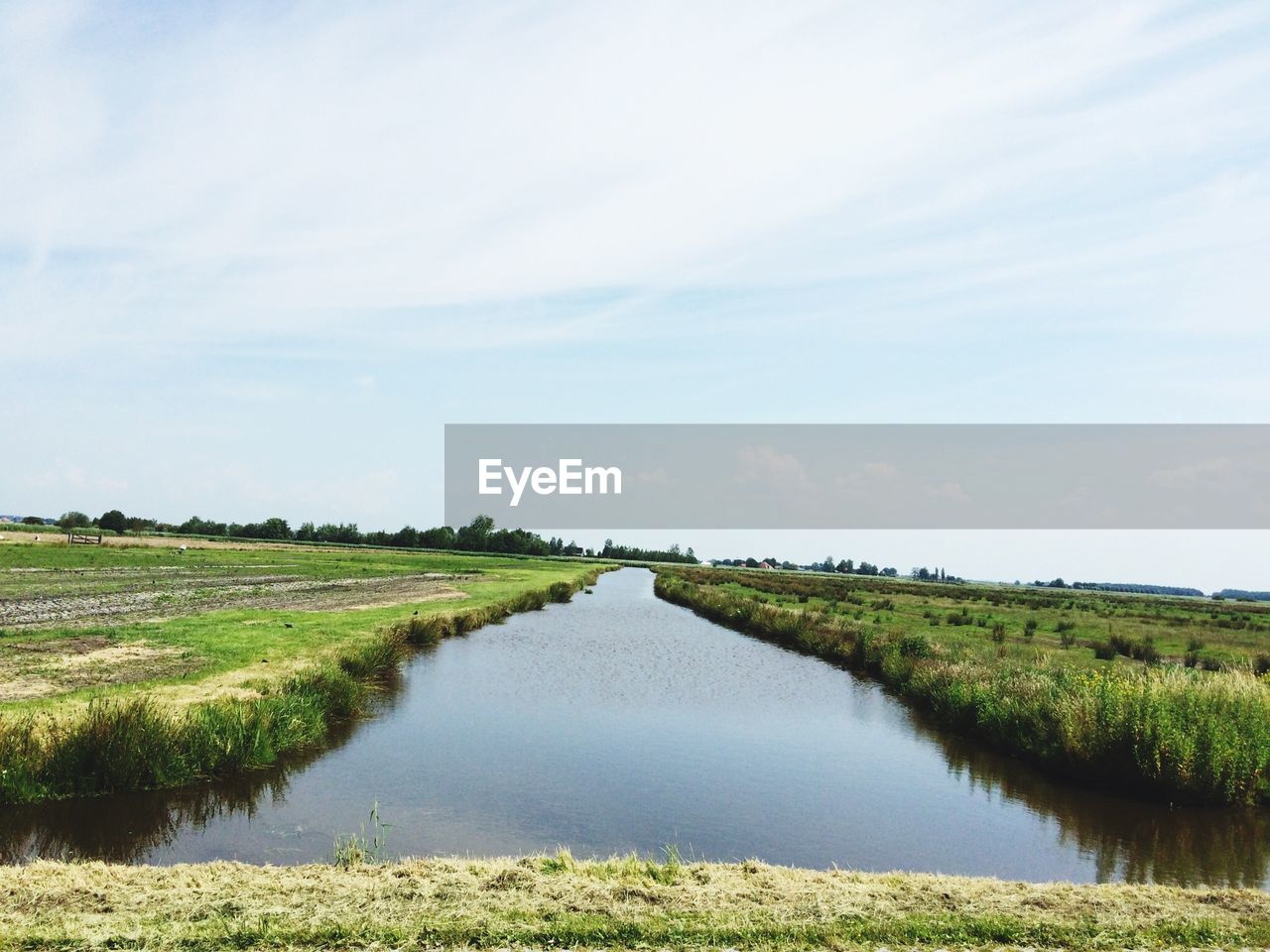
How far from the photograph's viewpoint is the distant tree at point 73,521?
5556 inches

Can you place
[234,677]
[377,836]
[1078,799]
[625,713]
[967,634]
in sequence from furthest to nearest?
[967,634] → [625,713] → [234,677] → [1078,799] → [377,836]

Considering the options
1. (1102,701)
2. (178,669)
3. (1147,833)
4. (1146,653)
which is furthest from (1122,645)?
(178,669)

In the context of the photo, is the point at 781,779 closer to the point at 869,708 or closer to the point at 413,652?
the point at 869,708

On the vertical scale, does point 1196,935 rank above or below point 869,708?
above

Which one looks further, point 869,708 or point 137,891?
point 869,708

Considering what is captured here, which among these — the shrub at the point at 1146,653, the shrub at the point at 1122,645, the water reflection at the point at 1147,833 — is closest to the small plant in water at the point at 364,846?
the water reflection at the point at 1147,833

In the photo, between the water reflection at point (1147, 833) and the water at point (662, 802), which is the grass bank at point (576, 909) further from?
the water reflection at point (1147, 833)

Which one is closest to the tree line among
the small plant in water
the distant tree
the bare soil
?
the distant tree

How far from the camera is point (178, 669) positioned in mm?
18672

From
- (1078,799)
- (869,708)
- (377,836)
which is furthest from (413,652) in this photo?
(1078,799)

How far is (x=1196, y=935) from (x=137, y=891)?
1017 centimetres

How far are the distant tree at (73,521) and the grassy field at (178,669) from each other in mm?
115953

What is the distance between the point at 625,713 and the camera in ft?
69.6

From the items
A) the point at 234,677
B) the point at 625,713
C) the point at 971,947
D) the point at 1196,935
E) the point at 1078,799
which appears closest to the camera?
the point at 971,947
